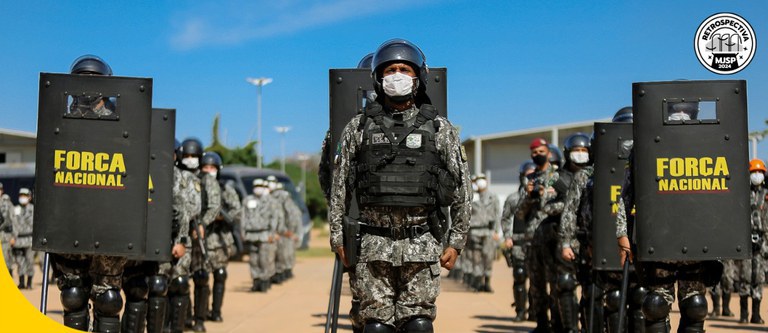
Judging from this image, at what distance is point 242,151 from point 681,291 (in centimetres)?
4306

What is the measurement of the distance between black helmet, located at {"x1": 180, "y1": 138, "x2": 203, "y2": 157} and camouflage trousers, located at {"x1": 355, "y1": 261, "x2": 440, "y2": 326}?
16.0ft

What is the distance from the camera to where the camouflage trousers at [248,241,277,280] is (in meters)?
17.6

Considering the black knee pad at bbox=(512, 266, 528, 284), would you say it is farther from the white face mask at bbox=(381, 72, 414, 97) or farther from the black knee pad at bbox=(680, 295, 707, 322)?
the white face mask at bbox=(381, 72, 414, 97)

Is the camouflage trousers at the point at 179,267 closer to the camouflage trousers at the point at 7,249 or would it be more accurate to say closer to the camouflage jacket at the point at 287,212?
the camouflage jacket at the point at 287,212

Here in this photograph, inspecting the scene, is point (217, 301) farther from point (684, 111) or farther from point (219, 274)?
point (684, 111)

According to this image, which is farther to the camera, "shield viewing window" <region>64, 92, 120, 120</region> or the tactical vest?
"shield viewing window" <region>64, 92, 120, 120</region>

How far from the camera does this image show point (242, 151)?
48.8 metres

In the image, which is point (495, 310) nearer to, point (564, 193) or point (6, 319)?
point (564, 193)

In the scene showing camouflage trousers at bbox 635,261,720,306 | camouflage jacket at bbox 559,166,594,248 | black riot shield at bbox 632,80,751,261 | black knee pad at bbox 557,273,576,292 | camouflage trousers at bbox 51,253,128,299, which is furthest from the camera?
black knee pad at bbox 557,273,576,292

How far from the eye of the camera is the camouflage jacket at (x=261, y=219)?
1788 centimetres

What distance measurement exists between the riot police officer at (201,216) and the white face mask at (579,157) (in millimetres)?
3712

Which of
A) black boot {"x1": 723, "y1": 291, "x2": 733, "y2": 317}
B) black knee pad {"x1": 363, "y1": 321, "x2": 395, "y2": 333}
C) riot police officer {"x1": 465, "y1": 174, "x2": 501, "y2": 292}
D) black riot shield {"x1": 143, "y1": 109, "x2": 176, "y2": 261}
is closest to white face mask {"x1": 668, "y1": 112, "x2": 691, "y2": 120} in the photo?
black knee pad {"x1": 363, "y1": 321, "x2": 395, "y2": 333}

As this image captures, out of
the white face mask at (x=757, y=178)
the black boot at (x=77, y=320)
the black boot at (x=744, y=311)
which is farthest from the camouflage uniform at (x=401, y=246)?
the black boot at (x=744, y=311)

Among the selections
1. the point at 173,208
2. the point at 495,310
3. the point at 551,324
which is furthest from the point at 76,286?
the point at 495,310
